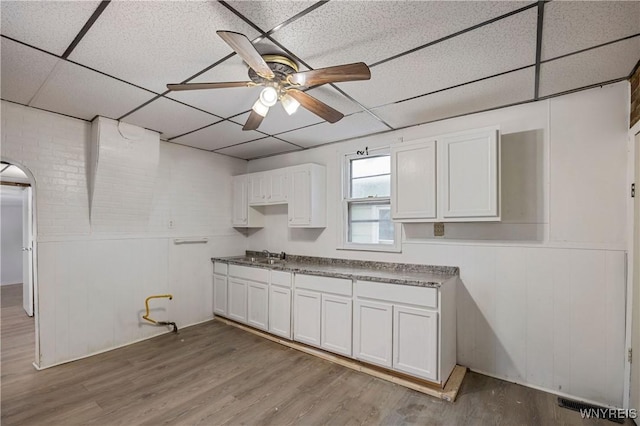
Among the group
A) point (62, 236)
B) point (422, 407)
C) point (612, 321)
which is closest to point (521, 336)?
point (612, 321)

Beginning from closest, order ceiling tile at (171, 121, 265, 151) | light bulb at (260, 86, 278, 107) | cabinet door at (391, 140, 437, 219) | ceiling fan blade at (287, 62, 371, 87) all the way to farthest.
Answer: ceiling fan blade at (287, 62, 371, 87) < light bulb at (260, 86, 278, 107) < cabinet door at (391, 140, 437, 219) < ceiling tile at (171, 121, 265, 151)

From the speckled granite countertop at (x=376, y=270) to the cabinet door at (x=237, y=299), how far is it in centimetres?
28

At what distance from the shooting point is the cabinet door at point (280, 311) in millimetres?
3600

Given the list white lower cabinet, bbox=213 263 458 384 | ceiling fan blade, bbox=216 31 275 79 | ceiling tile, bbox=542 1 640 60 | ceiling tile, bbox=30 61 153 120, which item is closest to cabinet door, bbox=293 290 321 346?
white lower cabinet, bbox=213 263 458 384

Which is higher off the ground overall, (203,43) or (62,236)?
(203,43)

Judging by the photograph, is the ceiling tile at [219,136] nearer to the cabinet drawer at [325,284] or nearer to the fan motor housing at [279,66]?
the fan motor housing at [279,66]

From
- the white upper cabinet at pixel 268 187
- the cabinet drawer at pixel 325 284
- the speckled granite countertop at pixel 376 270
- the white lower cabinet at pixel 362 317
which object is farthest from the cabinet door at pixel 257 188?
the cabinet drawer at pixel 325 284

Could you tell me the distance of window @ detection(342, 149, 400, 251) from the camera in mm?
3658

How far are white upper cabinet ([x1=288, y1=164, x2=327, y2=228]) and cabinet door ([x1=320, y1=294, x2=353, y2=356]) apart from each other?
1120 millimetres

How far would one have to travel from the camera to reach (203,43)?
1852mm

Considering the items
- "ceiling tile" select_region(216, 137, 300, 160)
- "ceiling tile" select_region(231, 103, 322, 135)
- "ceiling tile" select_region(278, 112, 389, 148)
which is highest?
"ceiling tile" select_region(231, 103, 322, 135)

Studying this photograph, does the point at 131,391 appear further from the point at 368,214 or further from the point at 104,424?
the point at 368,214

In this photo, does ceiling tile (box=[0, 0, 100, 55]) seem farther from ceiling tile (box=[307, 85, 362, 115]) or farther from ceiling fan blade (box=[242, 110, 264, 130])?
ceiling tile (box=[307, 85, 362, 115])

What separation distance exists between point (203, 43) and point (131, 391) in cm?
288
